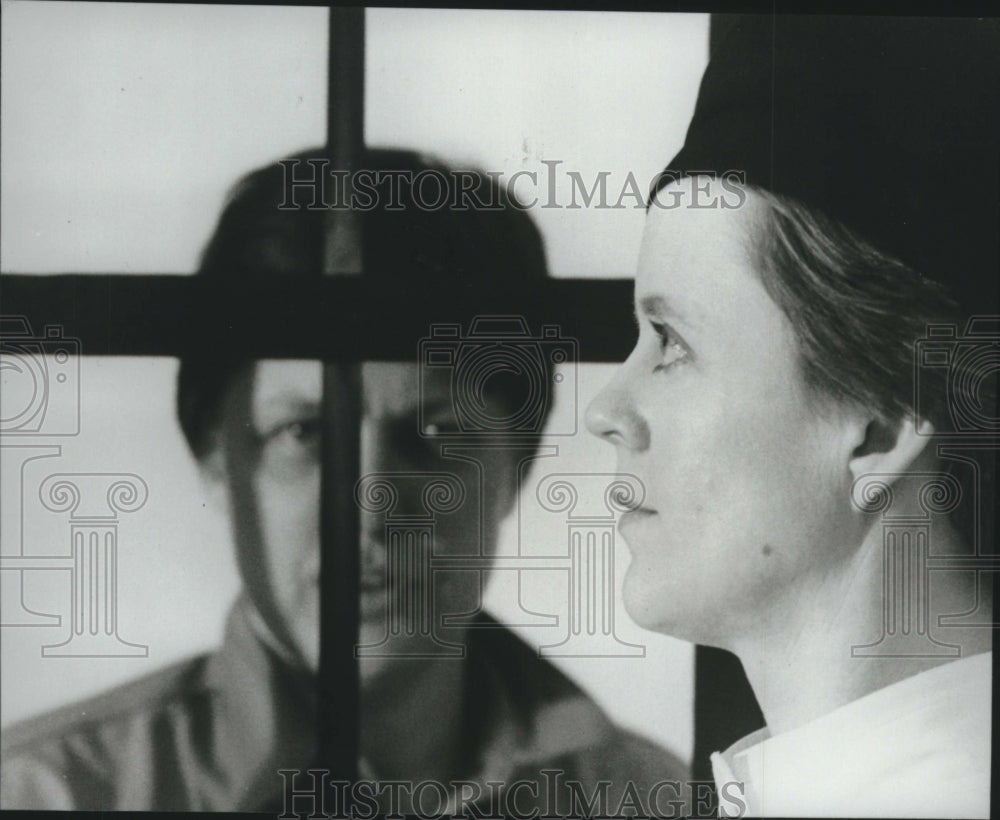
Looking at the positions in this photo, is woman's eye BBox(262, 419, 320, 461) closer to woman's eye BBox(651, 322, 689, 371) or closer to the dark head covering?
woman's eye BBox(651, 322, 689, 371)

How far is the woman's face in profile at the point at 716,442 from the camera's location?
205cm

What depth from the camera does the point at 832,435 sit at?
2.06 metres

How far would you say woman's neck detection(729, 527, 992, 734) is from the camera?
2.08 meters

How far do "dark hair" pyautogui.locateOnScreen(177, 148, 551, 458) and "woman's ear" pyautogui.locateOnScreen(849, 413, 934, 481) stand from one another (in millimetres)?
589

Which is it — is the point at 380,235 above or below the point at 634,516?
above

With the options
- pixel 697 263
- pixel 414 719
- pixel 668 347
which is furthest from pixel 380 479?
pixel 697 263

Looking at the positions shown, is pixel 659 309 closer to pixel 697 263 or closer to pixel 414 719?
pixel 697 263

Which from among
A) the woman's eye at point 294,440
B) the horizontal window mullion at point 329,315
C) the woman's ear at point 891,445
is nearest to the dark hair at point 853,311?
the woman's ear at point 891,445

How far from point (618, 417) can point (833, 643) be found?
1.62 ft

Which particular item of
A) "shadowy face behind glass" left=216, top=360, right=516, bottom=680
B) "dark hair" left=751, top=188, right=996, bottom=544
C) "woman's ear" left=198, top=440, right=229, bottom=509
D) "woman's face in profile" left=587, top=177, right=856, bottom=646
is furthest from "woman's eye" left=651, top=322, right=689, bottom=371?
"woman's ear" left=198, top=440, right=229, bottom=509

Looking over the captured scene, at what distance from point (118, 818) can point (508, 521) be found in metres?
0.79

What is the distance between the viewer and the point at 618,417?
209cm

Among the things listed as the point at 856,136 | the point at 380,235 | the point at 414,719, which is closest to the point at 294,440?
the point at 380,235

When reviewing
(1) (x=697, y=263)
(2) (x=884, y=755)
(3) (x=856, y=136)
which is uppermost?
(3) (x=856, y=136)
